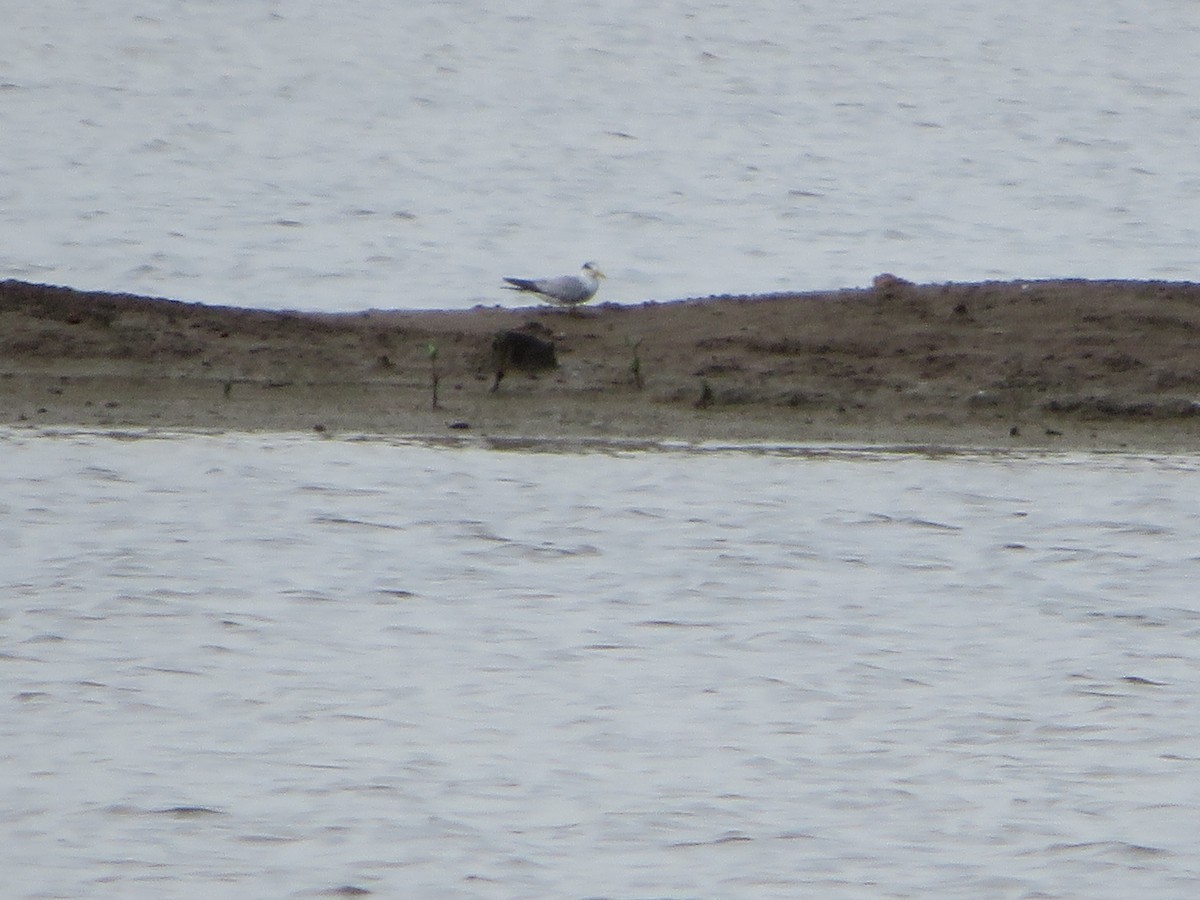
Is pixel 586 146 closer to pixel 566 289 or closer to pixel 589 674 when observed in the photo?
pixel 566 289

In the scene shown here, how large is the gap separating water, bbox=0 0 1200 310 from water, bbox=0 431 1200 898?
443 cm

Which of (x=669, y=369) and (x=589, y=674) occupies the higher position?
(x=669, y=369)

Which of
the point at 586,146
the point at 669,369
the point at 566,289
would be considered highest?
the point at 586,146

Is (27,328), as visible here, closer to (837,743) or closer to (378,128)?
(837,743)

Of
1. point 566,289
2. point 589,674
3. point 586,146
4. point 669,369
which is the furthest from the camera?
point 586,146

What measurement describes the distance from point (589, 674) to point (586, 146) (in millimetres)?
12032

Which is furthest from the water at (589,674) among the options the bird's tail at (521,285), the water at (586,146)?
the water at (586,146)

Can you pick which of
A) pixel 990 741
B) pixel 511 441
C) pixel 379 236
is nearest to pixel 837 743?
pixel 990 741

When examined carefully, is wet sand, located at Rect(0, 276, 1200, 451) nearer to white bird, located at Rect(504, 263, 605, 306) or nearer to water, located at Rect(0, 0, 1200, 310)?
white bird, located at Rect(504, 263, 605, 306)

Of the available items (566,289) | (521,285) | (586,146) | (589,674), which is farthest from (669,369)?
(586,146)

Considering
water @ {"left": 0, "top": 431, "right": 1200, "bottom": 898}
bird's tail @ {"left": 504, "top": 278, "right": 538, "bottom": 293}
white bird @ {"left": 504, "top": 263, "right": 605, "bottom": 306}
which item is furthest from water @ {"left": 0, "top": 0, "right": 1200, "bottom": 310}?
water @ {"left": 0, "top": 431, "right": 1200, "bottom": 898}

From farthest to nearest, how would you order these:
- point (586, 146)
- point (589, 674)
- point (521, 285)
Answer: point (586, 146)
point (521, 285)
point (589, 674)

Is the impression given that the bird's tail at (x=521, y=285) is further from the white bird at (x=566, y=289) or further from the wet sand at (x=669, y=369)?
the wet sand at (x=669, y=369)

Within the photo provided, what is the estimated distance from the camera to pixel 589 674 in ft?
21.7
